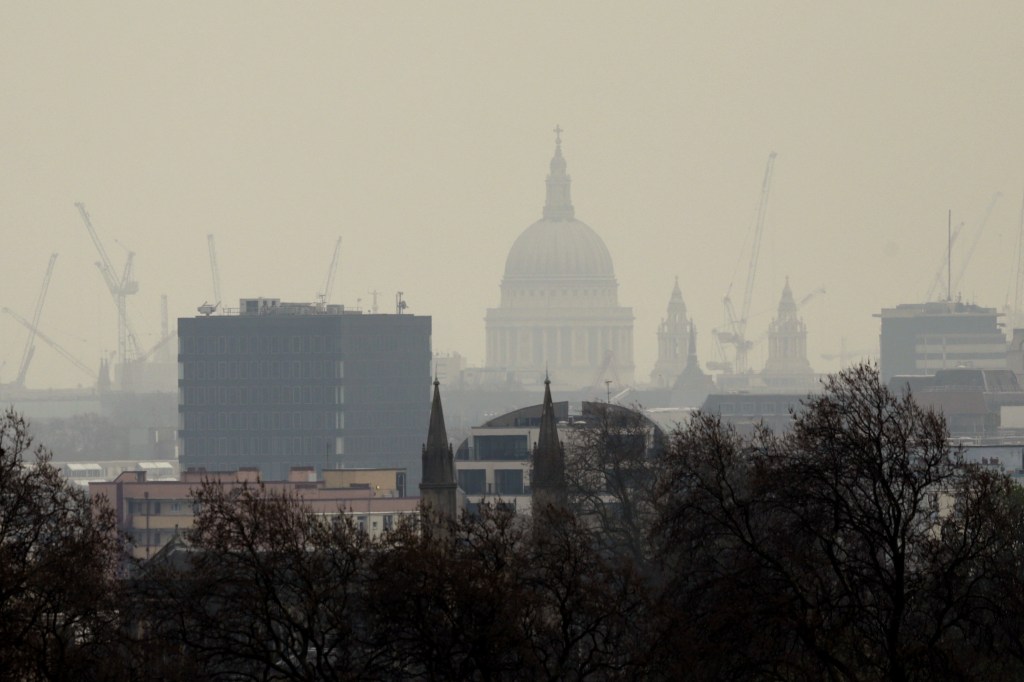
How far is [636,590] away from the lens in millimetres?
68562

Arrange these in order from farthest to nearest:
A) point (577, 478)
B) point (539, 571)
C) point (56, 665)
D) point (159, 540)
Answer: point (159, 540) → point (577, 478) → point (539, 571) → point (56, 665)

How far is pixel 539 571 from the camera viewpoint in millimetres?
74250

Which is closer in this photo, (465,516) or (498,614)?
(498,614)

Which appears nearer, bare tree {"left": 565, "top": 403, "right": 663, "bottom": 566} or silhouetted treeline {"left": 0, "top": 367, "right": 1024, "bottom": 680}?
silhouetted treeline {"left": 0, "top": 367, "right": 1024, "bottom": 680}

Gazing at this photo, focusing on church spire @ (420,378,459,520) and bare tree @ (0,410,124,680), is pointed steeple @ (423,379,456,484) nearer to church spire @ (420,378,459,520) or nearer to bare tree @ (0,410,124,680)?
church spire @ (420,378,459,520)

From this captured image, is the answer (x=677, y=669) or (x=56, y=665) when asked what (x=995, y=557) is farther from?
(x=56, y=665)

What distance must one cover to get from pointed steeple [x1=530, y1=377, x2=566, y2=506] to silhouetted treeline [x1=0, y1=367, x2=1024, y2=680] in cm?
3607

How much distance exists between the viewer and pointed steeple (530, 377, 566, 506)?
359ft

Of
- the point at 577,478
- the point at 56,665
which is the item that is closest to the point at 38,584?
the point at 56,665

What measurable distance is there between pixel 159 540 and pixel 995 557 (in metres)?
110

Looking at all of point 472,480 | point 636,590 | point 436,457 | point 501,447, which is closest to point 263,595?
point 636,590

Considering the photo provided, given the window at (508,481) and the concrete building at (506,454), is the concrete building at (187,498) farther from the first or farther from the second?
the window at (508,481)

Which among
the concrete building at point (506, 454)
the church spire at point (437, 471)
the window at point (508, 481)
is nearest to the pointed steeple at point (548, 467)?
the church spire at point (437, 471)

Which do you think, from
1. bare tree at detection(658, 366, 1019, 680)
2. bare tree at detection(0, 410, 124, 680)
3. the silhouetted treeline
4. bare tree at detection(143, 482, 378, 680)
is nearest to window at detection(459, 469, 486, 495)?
bare tree at detection(143, 482, 378, 680)
